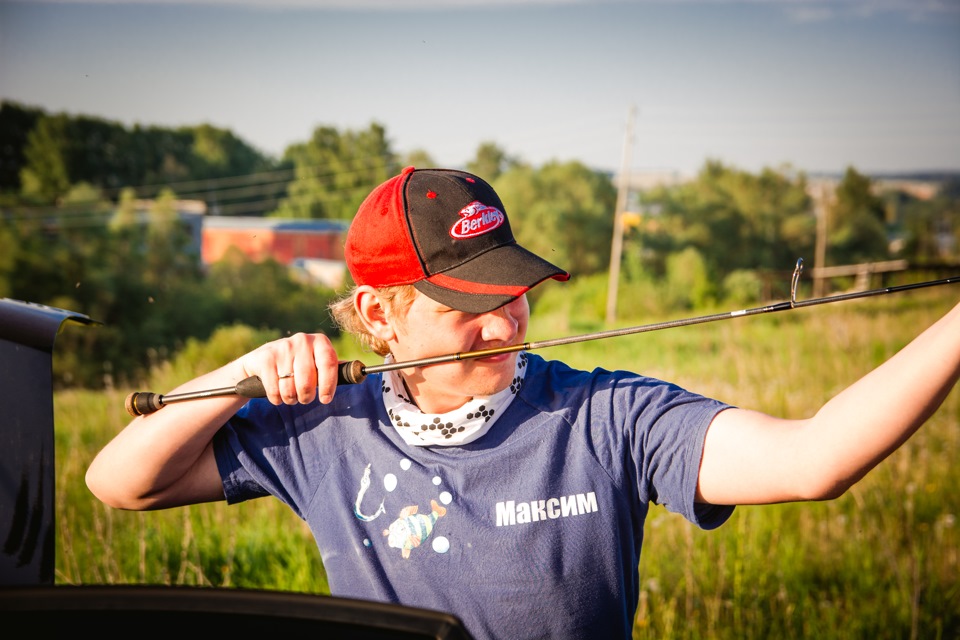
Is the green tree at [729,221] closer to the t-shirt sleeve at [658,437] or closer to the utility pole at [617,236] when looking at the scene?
the utility pole at [617,236]

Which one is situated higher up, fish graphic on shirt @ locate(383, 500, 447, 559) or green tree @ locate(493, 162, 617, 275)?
green tree @ locate(493, 162, 617, 275)

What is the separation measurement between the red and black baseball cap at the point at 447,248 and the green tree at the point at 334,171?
24579 millimetres

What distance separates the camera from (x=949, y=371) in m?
1.28

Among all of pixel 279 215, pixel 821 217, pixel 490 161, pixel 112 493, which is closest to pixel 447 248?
pixel 112 493

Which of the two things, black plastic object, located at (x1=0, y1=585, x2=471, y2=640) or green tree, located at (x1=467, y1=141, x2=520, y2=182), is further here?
green tree, located at (x1=467, y1=141, x2=520, y2=182)

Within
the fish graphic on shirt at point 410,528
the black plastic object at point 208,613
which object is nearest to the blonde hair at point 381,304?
the fish graphic on shirt at point 410,528

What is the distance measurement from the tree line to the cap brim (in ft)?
64.9

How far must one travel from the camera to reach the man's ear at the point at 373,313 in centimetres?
186

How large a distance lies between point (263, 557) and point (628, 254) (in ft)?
83.5

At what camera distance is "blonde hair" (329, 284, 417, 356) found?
5.87 feet

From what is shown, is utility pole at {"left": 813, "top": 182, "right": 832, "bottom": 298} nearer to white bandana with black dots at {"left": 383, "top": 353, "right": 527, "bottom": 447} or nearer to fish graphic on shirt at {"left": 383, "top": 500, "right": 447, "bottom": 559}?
white bandana with black dots at {"left": 383, "top": 353, "right": 527, "bottom": 447}

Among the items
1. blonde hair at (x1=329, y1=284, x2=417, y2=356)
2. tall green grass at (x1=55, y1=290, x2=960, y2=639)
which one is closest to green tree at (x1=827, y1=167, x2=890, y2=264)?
tall green grass at (x1=55, y1=290, x2=960, y2=639)

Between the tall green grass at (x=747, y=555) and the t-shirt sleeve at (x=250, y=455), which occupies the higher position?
the t-shirt sleeve at (x=250, y=455)

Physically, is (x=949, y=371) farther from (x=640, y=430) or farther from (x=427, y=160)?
(x=427, y=160)
